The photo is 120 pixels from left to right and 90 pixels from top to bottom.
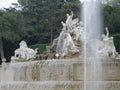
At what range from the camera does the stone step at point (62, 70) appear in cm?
2262

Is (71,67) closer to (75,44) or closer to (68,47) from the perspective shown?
(68,47)

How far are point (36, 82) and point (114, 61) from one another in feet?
13.5

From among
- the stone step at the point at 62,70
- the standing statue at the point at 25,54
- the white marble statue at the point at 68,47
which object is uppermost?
the white marble statue at the point at 68,47

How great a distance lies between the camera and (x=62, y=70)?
2341cm

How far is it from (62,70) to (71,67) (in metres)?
0.64

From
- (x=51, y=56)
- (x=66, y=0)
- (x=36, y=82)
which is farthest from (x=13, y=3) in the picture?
(x=36, y=82)

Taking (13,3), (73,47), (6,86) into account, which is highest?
(13,3)

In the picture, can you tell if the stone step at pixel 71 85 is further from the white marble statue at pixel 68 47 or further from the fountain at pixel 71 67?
the white marble statue at pixel 68 47

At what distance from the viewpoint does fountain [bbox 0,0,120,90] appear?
2250 centimetres

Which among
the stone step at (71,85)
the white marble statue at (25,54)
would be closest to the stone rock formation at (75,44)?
the white marble statue at (25,54)

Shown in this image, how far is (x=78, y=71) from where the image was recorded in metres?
22.8

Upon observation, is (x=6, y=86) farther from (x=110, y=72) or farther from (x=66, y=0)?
(x=66, y=0)

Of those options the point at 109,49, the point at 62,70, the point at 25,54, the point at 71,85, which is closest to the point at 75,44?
the point at 109,49

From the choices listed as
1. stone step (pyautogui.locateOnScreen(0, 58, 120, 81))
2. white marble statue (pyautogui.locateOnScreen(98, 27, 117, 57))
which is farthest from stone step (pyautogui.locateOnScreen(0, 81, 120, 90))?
white marble statue (pyautogui.locateOnScreen(98, 27, 117, 57))
